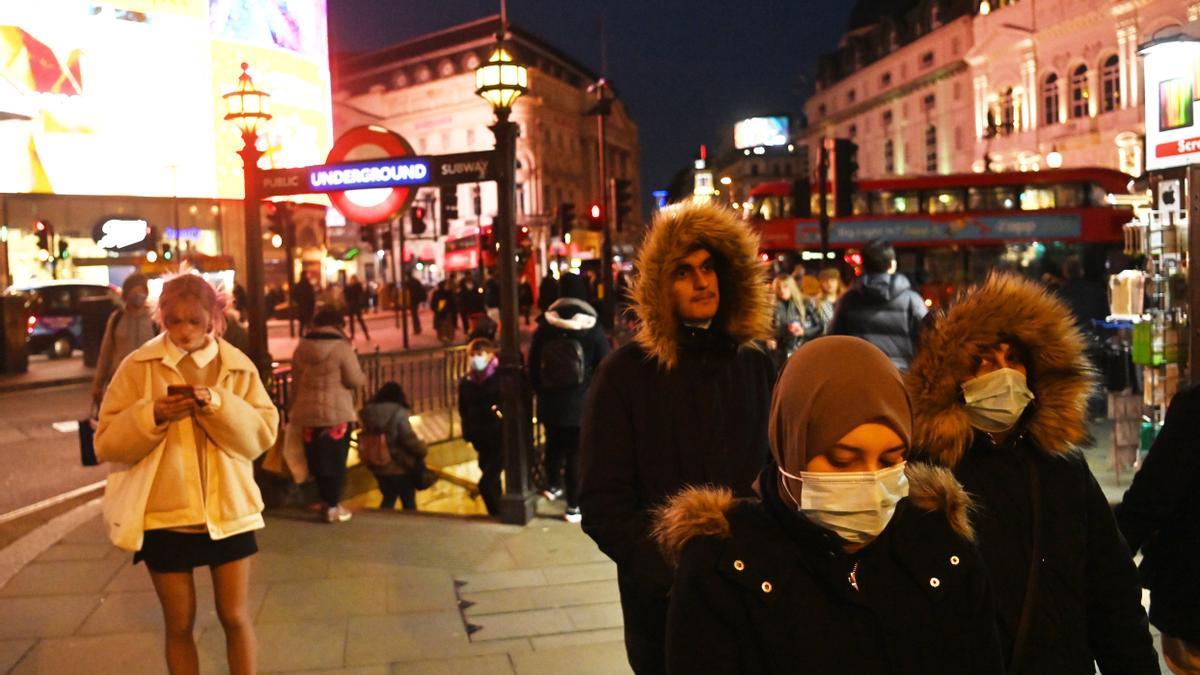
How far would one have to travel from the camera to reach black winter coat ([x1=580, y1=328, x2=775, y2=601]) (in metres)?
2.84

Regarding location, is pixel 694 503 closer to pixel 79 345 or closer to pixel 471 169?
pixel 471 169

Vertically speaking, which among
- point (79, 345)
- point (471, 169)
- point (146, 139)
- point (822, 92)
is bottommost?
point (79, 345)

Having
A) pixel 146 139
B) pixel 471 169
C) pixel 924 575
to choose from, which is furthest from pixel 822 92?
pixel 924 575

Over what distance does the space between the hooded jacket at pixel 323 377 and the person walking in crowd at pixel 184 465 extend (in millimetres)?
3664

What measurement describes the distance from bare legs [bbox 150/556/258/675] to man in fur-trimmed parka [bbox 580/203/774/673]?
1.76m

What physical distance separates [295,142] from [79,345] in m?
16.1

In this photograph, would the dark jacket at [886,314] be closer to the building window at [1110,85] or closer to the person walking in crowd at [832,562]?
the person walking in crowd at [832,562]

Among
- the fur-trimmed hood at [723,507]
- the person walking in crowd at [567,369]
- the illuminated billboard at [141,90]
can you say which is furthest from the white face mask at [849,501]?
the illuminated billboard at [141,90]

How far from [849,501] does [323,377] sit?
6.43 metres

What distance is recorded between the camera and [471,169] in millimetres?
7738

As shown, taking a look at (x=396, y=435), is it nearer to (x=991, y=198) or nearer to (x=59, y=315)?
(x=59, y=315)

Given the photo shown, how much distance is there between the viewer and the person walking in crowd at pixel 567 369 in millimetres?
7844

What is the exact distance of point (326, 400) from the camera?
25.2ft

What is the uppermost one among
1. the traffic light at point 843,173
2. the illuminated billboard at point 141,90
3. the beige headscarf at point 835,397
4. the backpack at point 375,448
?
the illuminated billboard at point 141,90
